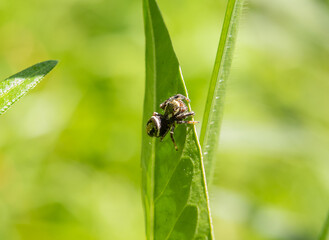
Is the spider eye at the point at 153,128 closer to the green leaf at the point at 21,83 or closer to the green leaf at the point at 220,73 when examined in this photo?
the green leaf at the point at 220,73

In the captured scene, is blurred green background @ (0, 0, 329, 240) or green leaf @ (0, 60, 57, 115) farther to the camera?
blurred green background @ (0, 0, 329, 240)

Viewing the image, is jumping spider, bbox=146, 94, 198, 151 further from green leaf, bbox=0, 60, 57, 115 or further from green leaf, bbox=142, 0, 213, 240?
green leaf, bbox=0, 60, 57, 115

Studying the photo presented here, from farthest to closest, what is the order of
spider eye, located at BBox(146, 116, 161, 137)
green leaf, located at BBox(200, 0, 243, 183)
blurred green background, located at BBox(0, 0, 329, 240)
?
blurred green background, located at BBox(0, 0, 329, 240), spider eye, located at BBox(146, 116, 161, 137), green leaf, located at BBox(200, 0, 243, 183)

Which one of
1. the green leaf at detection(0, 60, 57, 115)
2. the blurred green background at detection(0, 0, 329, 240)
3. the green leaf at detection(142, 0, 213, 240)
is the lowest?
the blurred green background at detection(0, 0, 329, 240)

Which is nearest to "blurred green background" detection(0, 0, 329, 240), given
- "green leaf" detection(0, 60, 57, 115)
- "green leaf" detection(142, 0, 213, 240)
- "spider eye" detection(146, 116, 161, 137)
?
"spider eye" detection(146, 116, 161, 137)

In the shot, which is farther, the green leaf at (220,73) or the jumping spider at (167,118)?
the jumping spider at (167,118)

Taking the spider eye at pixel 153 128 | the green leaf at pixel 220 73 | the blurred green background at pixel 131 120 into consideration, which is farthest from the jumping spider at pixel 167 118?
the blurred green background at pixel 131 120

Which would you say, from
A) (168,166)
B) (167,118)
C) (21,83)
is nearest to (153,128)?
(168,166)
